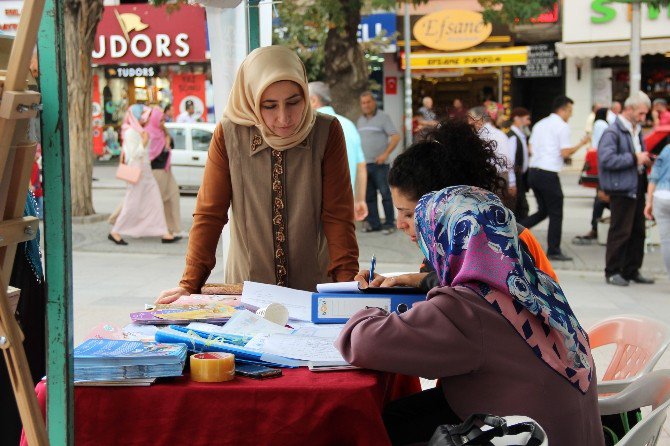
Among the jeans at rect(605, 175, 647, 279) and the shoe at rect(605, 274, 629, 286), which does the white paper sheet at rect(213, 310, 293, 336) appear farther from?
the shoe at rect(605, 274, 629, 286)

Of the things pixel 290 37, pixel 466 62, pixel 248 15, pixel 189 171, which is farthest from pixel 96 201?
pixel 248 15

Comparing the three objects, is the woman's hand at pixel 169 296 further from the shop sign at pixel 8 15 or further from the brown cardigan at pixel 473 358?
the shop sign at pixel 8 15

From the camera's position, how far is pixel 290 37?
1977 centimetres

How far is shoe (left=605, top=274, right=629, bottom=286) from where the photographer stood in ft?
26.8

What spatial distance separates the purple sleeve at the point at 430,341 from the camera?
2.09 m

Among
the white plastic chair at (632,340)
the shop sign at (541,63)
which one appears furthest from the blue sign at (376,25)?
the white plastic chair at (632,340)

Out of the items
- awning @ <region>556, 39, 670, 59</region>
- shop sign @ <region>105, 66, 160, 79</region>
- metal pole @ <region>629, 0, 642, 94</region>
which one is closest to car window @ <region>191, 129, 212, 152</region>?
metal pole @ <region>629, 0, 642, 94</region>

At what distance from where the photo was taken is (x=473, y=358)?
2104mm

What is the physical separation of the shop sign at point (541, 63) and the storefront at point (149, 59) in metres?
8.37

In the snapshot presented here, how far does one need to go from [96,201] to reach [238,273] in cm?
1292

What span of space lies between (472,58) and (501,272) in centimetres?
2004

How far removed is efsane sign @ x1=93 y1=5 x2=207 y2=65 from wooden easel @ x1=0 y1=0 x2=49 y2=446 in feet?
69.3

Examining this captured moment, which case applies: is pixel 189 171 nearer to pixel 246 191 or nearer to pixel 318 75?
pixel 318 75

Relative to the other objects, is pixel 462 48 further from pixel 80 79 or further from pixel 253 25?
pixel 253 25
